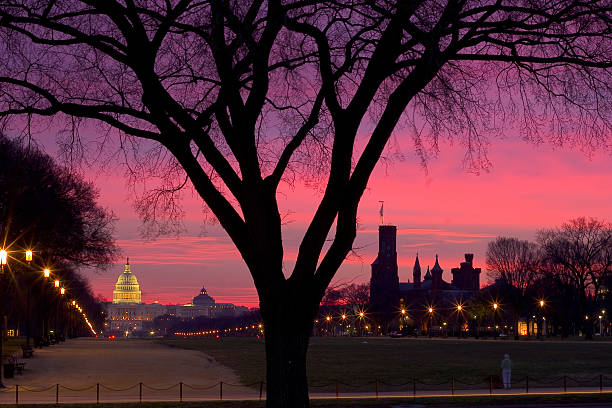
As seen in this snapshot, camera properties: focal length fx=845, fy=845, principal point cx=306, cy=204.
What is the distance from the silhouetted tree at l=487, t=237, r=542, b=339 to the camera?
138 m

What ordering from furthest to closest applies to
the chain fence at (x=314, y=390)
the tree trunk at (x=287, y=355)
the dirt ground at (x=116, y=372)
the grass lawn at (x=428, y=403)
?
the dirt ground at (x=116, y=372) → the chain fence at (x=314, y=390) → the grass lawn at (x=428, y=403) → the tree trunk at (x=287, y=355)

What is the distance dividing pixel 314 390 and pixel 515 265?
10949cm

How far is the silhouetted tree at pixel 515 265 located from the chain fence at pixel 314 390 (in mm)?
94047

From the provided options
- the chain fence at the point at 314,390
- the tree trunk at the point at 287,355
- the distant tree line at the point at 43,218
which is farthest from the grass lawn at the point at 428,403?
the distant tree line at the point at 43,218

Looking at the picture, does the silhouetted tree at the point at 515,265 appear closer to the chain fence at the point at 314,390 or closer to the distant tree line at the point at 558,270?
the distant tree line at the point at 558,270

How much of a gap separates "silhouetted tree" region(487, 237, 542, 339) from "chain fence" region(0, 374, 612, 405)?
94.0 m

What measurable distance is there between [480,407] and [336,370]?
25350mm

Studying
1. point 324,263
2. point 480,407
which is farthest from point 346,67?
point 480,407

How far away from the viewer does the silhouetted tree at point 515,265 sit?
13775 centimetres

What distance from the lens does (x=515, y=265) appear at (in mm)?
143250

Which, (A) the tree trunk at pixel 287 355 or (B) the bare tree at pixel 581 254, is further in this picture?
(B) the bare tree at pixel 581 254

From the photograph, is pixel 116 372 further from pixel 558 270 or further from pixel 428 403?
pixel 558 270

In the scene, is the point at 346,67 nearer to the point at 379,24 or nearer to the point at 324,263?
the point at 379,24

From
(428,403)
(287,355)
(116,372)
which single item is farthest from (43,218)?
(287,355)
